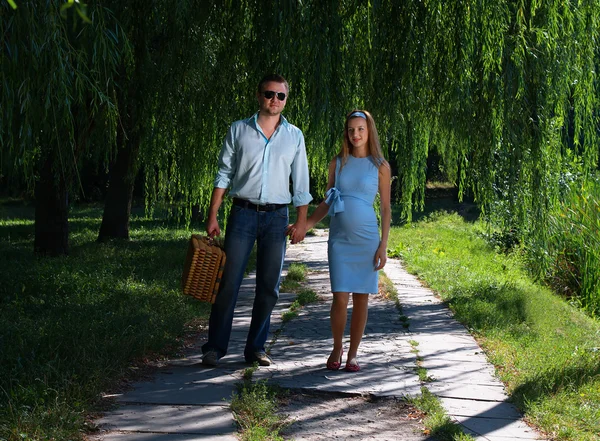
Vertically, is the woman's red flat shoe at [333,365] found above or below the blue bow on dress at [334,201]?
below

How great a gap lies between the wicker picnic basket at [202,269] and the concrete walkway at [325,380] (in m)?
0.57

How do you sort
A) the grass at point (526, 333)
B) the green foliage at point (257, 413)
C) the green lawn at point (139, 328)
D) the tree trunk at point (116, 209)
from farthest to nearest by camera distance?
the tree trunk at point (116, 209), the grass at point (526, 333), the green lawn at point (139, 328), the green foliage at point (257, 413)

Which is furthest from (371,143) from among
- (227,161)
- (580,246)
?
(580,246)

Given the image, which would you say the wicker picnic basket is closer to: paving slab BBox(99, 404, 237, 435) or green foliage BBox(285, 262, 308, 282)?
paving slab BBox(99, 404, 237, 435)

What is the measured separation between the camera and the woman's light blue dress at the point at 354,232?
18.9ft

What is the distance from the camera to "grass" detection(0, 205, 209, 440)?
14.4 feet

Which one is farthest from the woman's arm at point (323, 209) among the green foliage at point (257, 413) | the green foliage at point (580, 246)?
the green foliage at point (580, 246)

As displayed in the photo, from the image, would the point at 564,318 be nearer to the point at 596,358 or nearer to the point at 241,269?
the point at 596,358

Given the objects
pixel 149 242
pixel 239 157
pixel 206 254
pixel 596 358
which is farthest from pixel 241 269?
pixel 149 242

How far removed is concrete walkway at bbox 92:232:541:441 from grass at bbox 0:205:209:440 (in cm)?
25

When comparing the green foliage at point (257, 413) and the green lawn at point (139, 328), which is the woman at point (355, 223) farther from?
the green lawn at point (139, 328)

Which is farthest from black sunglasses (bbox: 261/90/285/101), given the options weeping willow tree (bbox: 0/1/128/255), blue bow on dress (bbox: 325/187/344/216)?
weeping willow tree (bbox: 0/1/128/255)

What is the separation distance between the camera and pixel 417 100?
7164 mm

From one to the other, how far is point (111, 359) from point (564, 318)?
17.5ft
